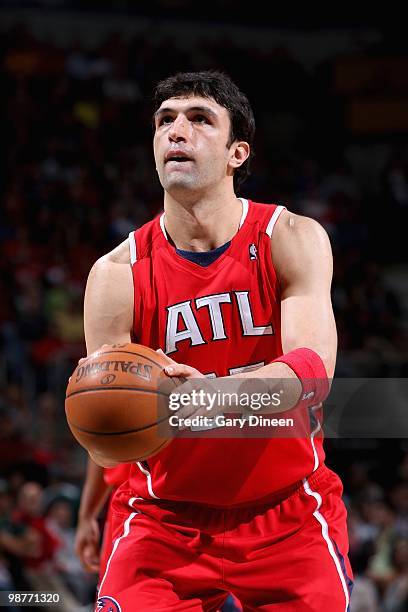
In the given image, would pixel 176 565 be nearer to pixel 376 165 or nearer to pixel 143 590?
pixel 143 590

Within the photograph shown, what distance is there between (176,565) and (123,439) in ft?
2.05

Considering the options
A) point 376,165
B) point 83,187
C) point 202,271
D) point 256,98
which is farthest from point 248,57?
point 202,271

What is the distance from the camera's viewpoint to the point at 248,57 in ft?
49.6

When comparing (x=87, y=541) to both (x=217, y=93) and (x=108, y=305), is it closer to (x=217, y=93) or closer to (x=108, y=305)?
(x=108, y=305)

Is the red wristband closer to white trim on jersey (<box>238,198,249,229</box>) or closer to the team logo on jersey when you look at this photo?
the team logo on jersey

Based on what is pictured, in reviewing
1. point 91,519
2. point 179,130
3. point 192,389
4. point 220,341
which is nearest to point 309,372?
point 192,389

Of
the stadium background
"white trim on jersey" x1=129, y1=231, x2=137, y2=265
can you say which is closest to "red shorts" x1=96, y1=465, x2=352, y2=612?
"white trim on jersey" x1=129, y1=231, x2=137, y2=265

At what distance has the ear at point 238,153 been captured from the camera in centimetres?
368

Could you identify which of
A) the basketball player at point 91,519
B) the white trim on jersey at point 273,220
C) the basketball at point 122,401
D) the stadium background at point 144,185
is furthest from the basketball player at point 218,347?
the stadium background at point 144,185

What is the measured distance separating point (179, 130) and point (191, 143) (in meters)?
0.06

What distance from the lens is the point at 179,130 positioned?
11.4ft

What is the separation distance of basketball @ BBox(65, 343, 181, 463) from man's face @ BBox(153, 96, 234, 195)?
0.75 m

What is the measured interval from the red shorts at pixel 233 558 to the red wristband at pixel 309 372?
19.9 inches

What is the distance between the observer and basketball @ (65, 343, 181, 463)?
2928 millimetres
